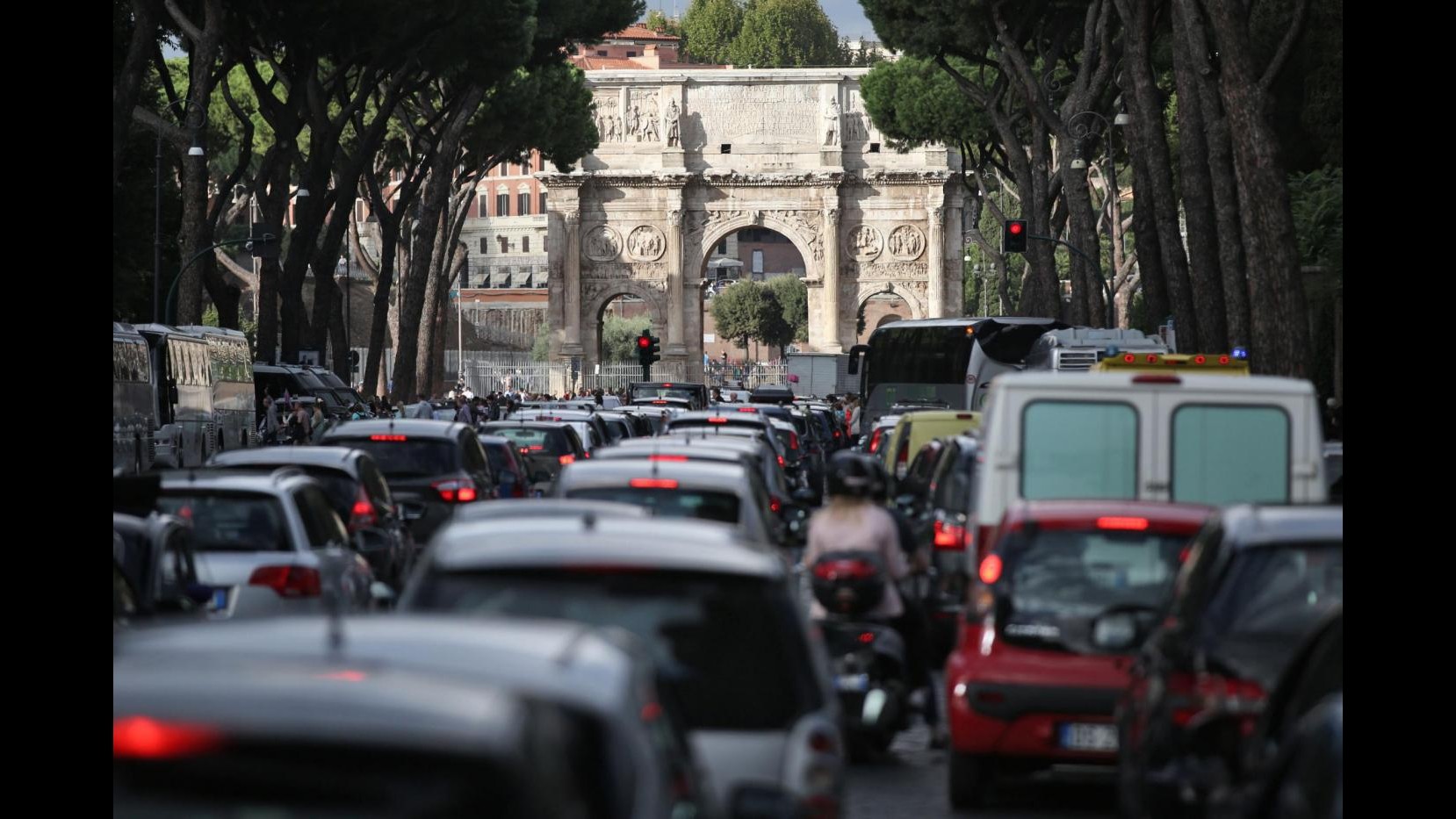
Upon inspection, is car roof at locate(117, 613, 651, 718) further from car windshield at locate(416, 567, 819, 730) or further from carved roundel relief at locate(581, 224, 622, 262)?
carved roundel relief at locate(581, 224, 622, 262)

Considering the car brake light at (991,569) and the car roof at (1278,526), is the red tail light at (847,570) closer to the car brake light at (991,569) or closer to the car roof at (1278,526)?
the car brake light at (991,569)

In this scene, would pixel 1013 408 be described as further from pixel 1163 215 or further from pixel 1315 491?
pixel 1163 215

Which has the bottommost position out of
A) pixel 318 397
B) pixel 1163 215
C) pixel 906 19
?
pixel 318 397

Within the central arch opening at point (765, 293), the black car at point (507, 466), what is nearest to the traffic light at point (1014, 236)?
the black car at point (507, 466)

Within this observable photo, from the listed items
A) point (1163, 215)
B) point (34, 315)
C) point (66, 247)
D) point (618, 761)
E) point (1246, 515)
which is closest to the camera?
point (618, 761)

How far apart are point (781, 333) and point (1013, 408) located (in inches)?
4714

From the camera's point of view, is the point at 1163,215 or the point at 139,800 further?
the point at 1163,215

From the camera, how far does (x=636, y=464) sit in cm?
1218

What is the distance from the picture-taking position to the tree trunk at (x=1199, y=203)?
1189 inches

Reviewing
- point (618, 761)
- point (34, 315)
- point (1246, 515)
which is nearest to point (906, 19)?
point (34, 315)

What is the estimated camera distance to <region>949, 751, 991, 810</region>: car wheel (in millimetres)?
9672

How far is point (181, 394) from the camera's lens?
36219 millimetres

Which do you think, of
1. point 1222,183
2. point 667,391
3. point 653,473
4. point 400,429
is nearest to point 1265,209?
point 1222,183

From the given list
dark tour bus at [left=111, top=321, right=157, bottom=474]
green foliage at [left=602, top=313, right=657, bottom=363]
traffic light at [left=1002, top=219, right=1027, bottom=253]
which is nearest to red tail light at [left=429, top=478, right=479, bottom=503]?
dark tour bus at [left=111, top=321, right=157, bottom=474]
